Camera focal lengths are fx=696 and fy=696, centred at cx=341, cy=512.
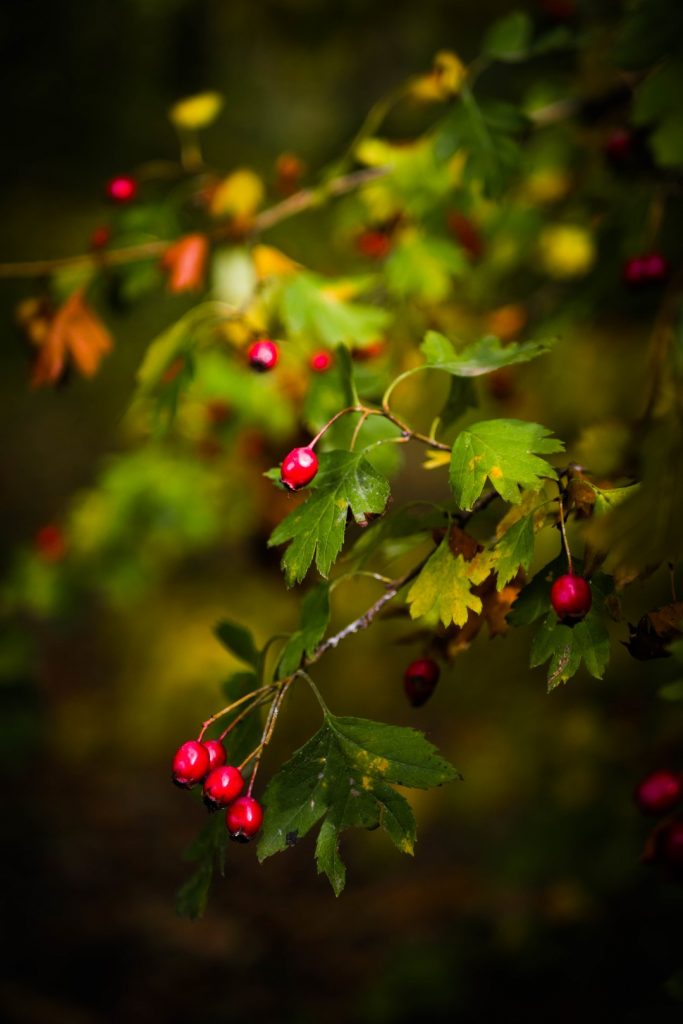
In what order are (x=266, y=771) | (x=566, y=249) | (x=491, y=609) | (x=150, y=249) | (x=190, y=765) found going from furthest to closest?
1. (x=266, y=771)
2. (x=566, y=249)
3. (x=150, y=249)
4. (x=491, y=609)
5. (x=190, y=765)

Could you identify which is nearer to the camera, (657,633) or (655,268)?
(657,633)

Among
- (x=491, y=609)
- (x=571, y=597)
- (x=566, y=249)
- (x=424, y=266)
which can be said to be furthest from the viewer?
(x=566, y=249)

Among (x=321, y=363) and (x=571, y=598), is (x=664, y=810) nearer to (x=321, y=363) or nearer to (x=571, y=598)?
(x=571, y=598)

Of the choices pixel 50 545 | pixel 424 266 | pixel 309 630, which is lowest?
pixel 50 545

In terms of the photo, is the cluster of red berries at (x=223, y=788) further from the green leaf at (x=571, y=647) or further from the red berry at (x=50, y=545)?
the red berry at (x=50, y=545)

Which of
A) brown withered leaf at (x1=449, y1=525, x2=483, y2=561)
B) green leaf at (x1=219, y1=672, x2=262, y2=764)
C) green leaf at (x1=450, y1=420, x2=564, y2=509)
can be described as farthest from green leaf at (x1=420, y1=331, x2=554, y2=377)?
green leaf at (x1=219, y1=672, x2=262, y2=764)

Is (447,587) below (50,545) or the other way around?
the other way around

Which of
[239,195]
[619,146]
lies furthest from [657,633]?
[239,195]
